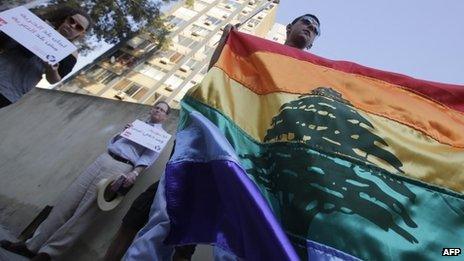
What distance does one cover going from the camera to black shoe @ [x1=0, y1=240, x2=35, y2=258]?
3.02 m

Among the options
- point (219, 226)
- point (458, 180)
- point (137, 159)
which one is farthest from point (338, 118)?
point (137, 159)

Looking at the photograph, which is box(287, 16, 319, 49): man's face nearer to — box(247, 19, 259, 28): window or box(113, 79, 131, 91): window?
box(113, 79, 131, 91): window

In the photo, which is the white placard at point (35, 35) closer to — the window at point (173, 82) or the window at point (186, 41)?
the window at point (173, 82)

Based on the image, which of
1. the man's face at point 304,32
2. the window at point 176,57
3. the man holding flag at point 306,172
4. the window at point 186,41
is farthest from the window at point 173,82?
the man holding flag at point 306,172

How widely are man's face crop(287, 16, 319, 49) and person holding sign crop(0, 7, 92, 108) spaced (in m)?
1.84

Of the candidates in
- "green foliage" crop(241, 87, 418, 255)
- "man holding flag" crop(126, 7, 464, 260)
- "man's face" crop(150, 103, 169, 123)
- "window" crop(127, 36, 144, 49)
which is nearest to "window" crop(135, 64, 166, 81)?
"window" crop(127, 36, 144, 49)

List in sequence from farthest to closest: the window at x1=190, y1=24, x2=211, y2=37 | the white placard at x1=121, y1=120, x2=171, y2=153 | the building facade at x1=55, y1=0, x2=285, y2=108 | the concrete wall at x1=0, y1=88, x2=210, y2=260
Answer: the window at x1=190, y1=24, x2=211, y2=37
the building facade at x1=55, y1=0, x2=285, y2=108
the concrete wall at x1=0, y1=88, x2=210, y2=260
the white placard at x1=121, y1=120, x2=171, y2=153

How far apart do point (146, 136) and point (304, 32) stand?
1843 mm

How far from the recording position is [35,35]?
10.1 ft

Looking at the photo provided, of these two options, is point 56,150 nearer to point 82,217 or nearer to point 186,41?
point 82,217

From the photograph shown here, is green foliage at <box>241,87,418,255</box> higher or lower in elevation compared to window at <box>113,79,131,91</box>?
higher

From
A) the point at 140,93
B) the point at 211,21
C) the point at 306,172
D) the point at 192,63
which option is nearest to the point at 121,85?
the point at 140,93

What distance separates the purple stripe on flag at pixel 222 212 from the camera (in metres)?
1.78

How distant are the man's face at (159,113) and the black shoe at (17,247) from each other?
183cm
